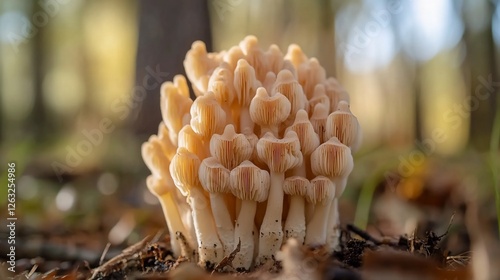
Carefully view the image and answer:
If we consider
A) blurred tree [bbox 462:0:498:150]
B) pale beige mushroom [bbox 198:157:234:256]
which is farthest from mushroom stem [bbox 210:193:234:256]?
blurred tree [bbox 462:0:498:150]

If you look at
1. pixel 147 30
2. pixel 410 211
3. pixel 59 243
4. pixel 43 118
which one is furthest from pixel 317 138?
pixel 43 118

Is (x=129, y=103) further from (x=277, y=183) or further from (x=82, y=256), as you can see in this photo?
(x=277, y=183)

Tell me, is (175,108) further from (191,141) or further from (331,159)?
(331,159)

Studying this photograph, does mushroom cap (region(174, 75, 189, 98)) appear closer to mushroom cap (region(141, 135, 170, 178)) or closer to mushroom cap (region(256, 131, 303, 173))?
mushroom cap (region(141, 135, 170, 178))

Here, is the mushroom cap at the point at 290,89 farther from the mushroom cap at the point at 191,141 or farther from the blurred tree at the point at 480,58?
the blurred tree at the point at 480,58

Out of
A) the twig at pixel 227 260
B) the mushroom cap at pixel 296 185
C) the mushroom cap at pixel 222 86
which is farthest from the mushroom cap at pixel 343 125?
the twig at pixel 227 260
